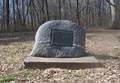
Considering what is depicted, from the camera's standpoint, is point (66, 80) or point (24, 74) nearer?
point (66, 80)

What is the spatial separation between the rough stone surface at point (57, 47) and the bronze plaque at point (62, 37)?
0.31ft

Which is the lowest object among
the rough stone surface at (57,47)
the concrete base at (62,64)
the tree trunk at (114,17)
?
the concrete base at (62,64)

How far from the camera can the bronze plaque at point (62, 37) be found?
4.18 metres

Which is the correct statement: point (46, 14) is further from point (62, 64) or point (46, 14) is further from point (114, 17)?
point (62, 64)

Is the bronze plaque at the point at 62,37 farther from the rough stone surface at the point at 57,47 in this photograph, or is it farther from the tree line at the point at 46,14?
the tree line at the point at 46,14

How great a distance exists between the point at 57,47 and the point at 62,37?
14.1 inches

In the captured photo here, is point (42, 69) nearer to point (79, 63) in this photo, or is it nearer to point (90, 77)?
point (79, 63)

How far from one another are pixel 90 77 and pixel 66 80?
1.93ft

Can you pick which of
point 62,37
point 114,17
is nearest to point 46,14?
point 114,17

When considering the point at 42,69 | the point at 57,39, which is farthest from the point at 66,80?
the point at 57,39

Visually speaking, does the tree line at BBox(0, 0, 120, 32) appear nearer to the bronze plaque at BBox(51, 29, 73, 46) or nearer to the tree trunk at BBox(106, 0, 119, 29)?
the tree trunk at BBox(106, 0, 119, 29)

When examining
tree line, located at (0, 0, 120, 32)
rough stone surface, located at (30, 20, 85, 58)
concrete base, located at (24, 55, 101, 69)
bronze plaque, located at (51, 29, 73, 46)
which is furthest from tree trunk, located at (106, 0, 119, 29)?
concrete base, located at (24, 55, 101, 69)

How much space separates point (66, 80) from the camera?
3.03 metres

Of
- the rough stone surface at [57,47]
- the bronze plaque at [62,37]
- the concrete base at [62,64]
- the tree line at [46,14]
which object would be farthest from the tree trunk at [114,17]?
the concrete base at [62,64]
